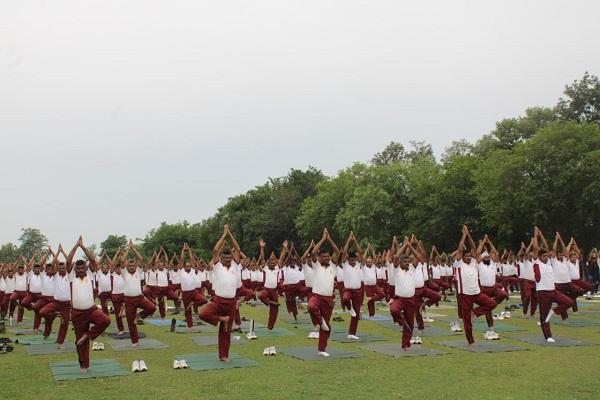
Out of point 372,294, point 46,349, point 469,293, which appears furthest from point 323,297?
point 372,294

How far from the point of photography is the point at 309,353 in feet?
45.2

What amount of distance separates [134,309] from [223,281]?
340cm

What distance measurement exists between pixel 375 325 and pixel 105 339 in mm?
8715

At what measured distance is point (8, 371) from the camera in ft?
39.3

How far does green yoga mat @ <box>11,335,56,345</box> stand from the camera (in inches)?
635

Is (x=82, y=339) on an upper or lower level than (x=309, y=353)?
upper

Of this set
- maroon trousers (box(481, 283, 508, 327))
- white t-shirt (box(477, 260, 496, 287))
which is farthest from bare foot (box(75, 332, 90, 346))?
white t-shirt (box(477, 260, 496, 287))

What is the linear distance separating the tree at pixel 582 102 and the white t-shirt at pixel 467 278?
135ft

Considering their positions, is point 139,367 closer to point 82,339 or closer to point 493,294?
point 82,339

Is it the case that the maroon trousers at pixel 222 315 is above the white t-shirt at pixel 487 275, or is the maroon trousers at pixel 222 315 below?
below

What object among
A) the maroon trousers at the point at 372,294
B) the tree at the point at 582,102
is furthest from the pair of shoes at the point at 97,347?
the tree at the point at 582,102

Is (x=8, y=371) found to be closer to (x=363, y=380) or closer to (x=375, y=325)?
(x=363, y=380)

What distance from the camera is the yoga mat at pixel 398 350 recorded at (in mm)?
13539

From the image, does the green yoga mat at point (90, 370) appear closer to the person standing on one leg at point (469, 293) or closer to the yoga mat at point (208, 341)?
the yoga mat at point (208, 341)
